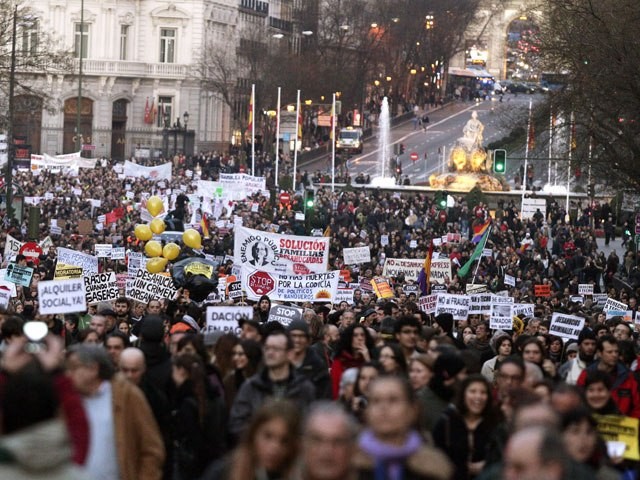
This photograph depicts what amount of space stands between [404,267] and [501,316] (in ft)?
36.4

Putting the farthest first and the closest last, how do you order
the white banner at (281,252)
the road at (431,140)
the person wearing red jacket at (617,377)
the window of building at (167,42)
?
the window of building at (167,42), the road at (431,140), the white banner at (281,252), the person wearing red jacket at (617,377)

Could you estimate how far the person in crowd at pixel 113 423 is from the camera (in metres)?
9.16

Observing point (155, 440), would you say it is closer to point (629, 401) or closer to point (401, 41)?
point (629, 401)

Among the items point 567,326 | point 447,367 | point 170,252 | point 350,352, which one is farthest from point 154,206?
point 447,367

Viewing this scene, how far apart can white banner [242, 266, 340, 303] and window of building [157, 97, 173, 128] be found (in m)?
76.2

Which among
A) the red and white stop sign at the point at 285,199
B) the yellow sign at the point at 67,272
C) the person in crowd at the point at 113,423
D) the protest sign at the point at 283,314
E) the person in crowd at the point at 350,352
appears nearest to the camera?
the person in crowd at the point at 113,423

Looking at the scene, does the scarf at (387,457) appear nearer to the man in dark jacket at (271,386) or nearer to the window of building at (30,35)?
the man in dark jacket at (271,386)

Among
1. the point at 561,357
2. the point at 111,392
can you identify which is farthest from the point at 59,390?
the point at 561,357

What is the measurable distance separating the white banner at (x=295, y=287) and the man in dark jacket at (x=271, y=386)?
12.0 metres

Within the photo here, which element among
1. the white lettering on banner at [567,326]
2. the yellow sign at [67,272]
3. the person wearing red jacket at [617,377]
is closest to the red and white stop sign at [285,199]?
the yellow sign at [67,272]

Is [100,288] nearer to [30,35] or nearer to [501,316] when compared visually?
[501,316]

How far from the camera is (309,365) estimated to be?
38.2ft

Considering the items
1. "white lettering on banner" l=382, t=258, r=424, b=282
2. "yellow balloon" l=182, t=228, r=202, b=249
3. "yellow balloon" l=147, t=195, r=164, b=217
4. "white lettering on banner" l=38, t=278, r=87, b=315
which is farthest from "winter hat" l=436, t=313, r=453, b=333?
"yellow balloon" l=147, t=195, r=164, b=217

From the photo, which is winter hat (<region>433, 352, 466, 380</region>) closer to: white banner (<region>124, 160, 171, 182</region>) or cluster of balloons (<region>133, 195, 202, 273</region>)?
cluster of balloons (<region>133, 195, 202, 273</region>)
